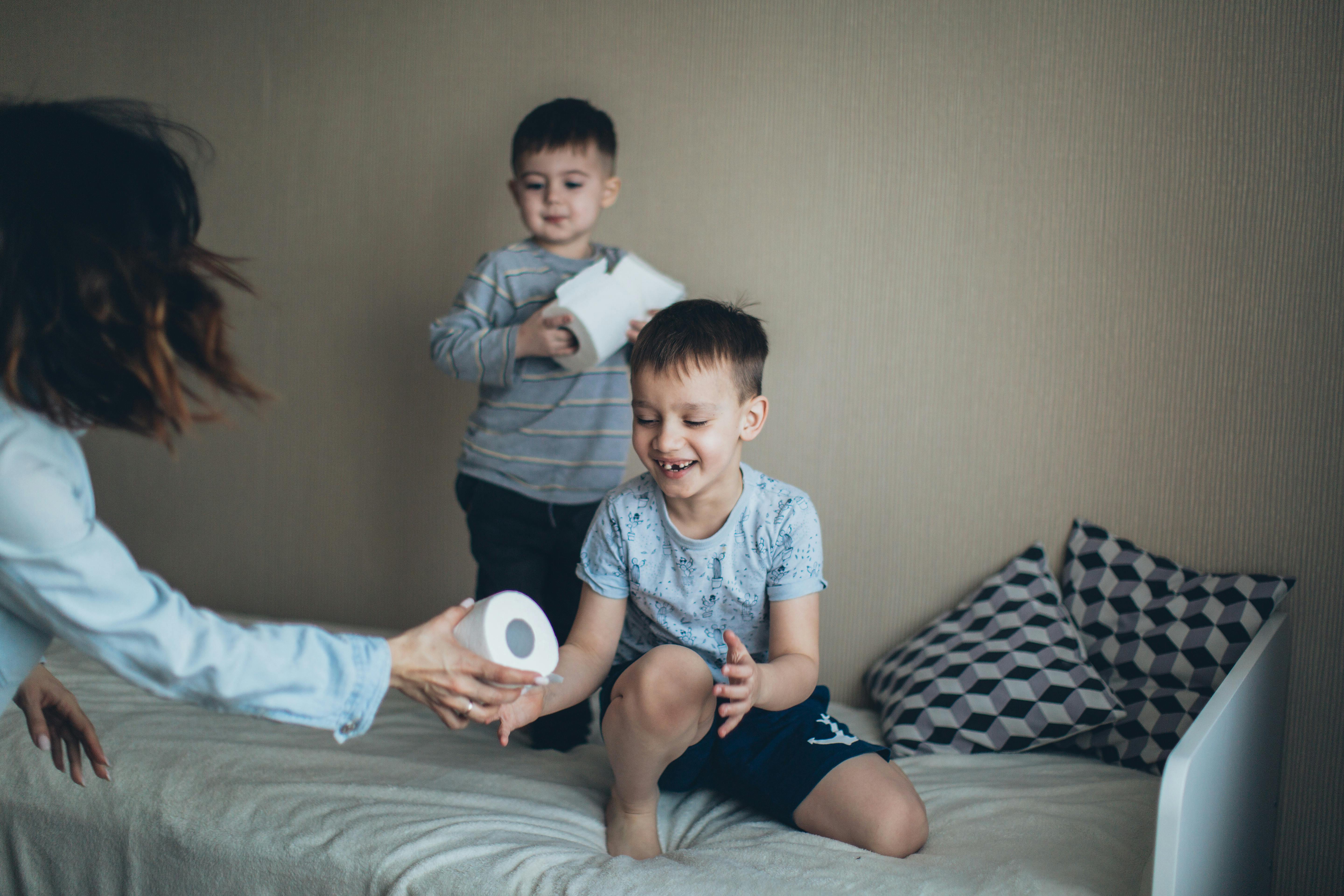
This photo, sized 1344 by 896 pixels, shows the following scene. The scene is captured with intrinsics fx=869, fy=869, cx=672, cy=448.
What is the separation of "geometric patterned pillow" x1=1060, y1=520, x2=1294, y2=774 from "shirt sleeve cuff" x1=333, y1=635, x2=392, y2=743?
108cm

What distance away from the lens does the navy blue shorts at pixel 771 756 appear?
1.09 meters

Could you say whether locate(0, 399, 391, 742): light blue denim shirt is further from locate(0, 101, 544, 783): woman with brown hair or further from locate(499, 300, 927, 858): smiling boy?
locate(499, 300, 927, 858): smiling boy

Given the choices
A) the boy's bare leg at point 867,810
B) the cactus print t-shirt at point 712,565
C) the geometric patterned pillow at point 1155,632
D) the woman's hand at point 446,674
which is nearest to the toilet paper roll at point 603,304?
the cactus print t-shirt at point 712,565

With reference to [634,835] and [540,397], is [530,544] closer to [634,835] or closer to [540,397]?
[540,397]

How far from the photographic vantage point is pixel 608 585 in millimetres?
1166

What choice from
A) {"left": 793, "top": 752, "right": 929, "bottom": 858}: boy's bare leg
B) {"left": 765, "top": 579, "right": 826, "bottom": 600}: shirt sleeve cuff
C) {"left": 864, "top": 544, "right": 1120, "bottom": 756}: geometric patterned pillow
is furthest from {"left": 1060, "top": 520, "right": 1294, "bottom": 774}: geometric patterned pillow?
{"left": 765, "top": 579, "right": 826, "bottom": 600}: shirt sleeve cuff

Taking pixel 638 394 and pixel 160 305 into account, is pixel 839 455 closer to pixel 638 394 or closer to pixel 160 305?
pixel 638 394

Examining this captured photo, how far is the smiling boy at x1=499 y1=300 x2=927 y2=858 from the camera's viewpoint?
1.04m

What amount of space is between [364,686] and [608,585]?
405 millimetres

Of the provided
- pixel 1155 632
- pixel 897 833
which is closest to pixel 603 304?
pixel 897 833

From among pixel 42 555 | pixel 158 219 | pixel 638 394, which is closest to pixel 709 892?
pixel 638 394

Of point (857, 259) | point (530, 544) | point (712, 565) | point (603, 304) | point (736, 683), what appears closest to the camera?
point (736, 683)

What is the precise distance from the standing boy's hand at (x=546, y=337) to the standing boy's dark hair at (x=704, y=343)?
0.23 metres

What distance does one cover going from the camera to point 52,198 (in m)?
0.69
